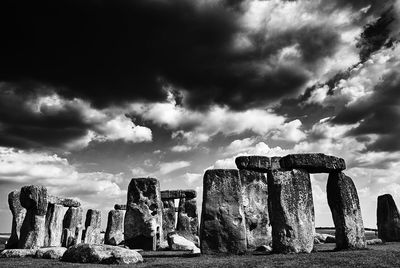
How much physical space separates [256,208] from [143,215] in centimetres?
585

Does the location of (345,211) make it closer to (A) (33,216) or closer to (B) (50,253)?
(B) (50,253)

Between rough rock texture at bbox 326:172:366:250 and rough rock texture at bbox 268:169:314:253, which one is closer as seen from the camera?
rough rock texture at bbox 268:169:314:253

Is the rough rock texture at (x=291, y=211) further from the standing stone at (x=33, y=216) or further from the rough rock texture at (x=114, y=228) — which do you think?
the rough rock texture at (x=114, y=228)

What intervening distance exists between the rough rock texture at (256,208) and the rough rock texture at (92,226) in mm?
11672

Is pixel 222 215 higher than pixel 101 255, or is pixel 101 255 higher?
pixel 222 215

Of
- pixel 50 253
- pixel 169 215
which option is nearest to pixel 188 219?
pixel 169 215

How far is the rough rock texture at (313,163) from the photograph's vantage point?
13219 millimetres

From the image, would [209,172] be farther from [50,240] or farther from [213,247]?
[50,240]

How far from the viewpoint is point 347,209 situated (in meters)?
13.5

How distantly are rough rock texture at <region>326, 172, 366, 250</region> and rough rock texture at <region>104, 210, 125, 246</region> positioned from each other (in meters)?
15.4

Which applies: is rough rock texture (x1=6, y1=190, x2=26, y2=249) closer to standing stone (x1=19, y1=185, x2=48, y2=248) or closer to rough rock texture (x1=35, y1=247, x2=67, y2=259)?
standing stone (x1=19, y1=185, x2=48, y2=248)

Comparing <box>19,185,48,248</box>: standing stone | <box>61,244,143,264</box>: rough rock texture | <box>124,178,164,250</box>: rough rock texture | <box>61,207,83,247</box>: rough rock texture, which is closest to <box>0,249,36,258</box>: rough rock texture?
<box>19,185,48,248</box>: standing stone

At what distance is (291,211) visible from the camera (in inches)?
487

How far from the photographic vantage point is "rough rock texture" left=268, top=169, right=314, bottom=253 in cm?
1205
